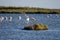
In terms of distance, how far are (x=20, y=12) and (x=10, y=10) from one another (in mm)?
4287

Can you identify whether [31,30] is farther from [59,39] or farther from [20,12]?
[20,12]

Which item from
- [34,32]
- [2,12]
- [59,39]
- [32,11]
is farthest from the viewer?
[32,11]

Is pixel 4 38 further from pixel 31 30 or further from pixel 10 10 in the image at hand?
pixel 10 10

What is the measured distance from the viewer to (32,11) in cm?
11844

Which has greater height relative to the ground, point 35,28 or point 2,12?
point 35,28

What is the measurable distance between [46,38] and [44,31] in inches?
244

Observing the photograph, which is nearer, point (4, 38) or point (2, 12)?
point (4, 38)

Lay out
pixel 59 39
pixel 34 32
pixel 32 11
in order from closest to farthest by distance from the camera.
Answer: pixel 59 39 < pixel 34 32 < pixel 32 11

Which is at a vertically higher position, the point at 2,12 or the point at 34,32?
the point at 34,32

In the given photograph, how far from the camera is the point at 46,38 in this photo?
99.9ft

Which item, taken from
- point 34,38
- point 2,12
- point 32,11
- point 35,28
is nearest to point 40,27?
point 35,28

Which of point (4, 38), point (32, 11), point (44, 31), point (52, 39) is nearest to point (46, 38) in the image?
point (52, 39)

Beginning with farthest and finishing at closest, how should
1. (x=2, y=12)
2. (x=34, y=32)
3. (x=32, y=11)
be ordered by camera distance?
(x=32, y=11) → (x=2, y=12) → (x=34, y=32)

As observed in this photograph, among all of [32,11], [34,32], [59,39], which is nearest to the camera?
[59,39]
